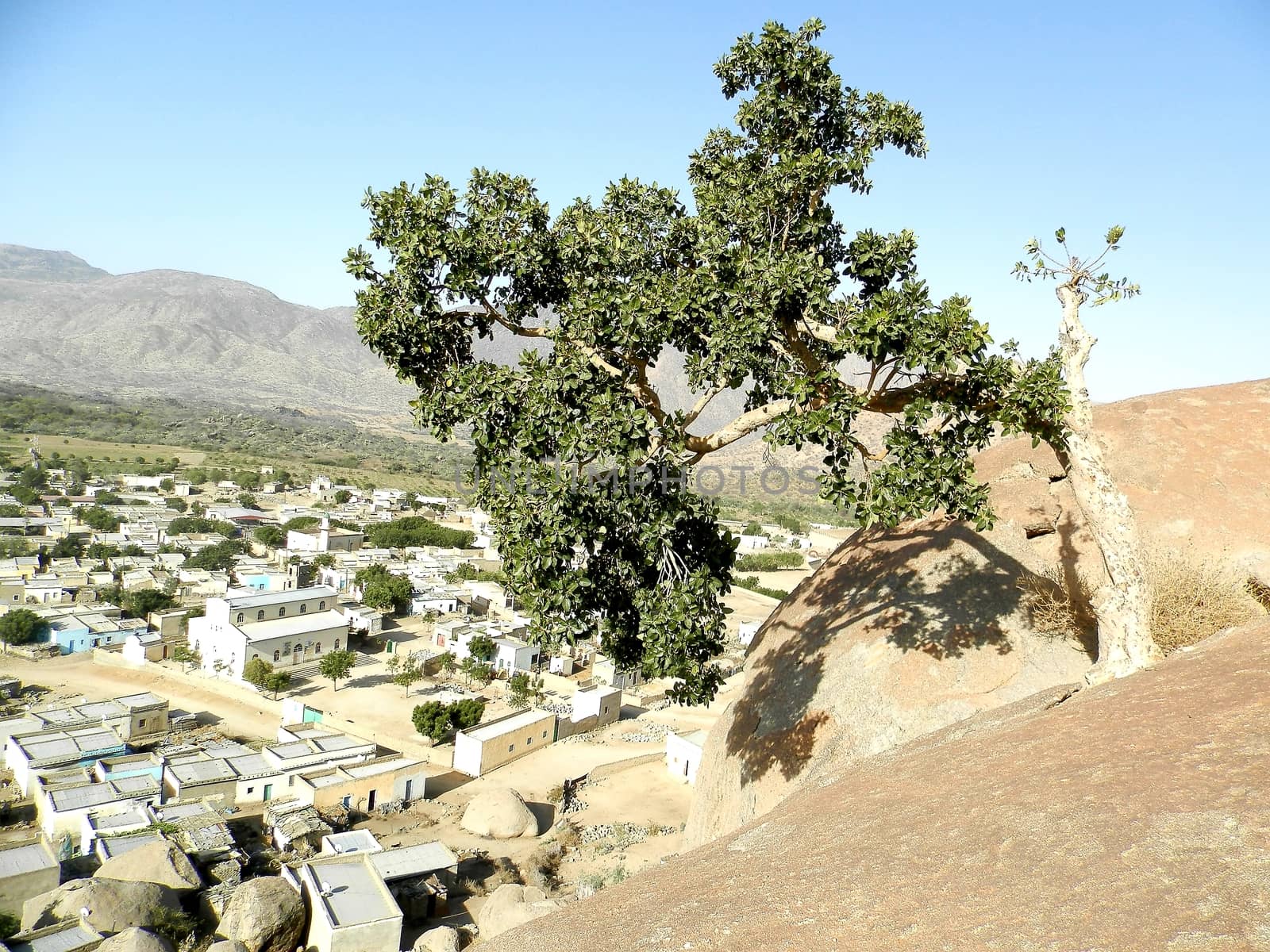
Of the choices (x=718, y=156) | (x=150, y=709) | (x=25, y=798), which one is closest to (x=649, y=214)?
(x=718, y=156)

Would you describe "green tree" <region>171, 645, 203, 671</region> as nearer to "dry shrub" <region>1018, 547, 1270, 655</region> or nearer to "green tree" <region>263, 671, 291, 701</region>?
"green tree" <region>263, 671, 291, 701</region>

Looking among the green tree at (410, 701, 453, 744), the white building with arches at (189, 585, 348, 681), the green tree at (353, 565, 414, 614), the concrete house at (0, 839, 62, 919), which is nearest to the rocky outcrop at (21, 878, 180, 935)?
the concrete house at (0, 839, 62, 919)

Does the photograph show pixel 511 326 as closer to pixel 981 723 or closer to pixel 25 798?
pixel 981 723

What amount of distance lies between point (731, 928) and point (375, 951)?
63.0 ft

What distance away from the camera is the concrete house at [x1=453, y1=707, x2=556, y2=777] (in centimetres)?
3500

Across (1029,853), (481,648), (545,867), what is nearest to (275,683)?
(481,648)

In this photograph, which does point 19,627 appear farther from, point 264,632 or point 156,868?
point 156,868

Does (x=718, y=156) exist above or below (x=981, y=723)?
above

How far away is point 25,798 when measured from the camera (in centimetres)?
2980

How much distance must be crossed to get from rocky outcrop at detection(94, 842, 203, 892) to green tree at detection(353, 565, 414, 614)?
109ft

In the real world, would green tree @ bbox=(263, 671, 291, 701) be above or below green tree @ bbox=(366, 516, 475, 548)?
below

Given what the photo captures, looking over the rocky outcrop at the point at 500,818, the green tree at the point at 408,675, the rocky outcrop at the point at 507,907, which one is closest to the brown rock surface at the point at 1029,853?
the rocky outcrop at the point at 507,907

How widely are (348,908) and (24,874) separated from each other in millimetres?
9530

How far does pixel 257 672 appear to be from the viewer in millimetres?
43594
